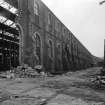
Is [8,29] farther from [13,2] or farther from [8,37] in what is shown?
[13,2]

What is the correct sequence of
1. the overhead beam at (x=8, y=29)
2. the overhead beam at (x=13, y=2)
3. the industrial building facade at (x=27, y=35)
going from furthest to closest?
the overhead beam at (x=13, y=2) → the industrial building facade at (x=27, y=35) → the overhead beam at (x=8, y=29)

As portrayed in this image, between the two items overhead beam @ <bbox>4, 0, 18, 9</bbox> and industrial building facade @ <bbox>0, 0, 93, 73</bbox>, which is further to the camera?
overhead beam @ <bbox>4, 0, 18, 9</bbox>

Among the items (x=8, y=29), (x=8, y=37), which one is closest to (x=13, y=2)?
(x=8, y=29)

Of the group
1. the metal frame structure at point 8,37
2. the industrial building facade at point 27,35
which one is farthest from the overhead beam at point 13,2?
the metal frame structure at point 8,37

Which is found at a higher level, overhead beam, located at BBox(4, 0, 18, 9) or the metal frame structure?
overhead beam, located at BBox(4, 0, 18, 9)

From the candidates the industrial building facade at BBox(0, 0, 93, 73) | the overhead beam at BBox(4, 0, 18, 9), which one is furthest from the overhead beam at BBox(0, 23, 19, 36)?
the overhead beam at BBox(4, 0, 18, 9)

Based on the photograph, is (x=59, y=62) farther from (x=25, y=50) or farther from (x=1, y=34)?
(x=1, y=34)

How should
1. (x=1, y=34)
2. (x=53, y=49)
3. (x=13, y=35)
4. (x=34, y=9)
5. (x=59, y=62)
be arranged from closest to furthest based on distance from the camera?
(x=1, y=34), (x=13, y=35), (x=34, y=9), (x=53, y=49), (x=59, y=62)

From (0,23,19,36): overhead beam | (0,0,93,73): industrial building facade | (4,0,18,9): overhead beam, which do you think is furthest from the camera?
(4,0,18,9): overhead beam

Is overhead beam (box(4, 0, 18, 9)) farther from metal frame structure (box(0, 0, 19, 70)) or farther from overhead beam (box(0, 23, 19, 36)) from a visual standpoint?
overhead beam (box(0, 23, 19, 36))

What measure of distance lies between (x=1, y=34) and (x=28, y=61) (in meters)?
4.47

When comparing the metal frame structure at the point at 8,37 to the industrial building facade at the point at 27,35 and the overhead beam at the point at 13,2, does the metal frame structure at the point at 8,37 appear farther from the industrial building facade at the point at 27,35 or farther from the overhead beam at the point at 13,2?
the overhead beam at the point at 13,2

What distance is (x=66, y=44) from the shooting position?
34875 millimetres

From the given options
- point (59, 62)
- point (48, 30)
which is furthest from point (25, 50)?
point (59, 62)
